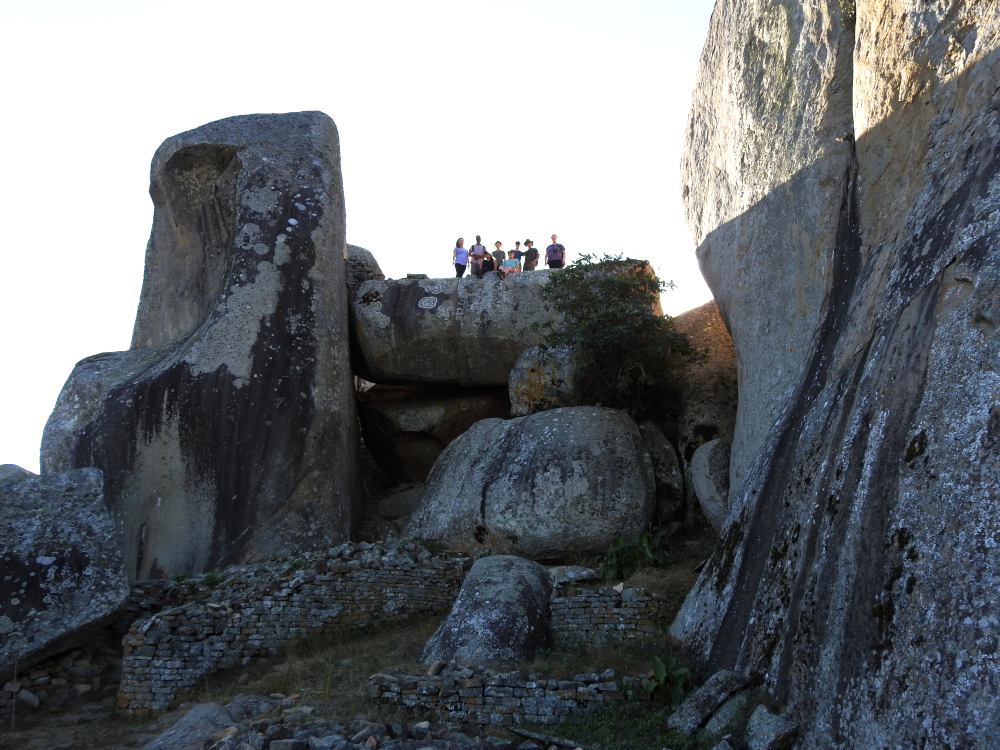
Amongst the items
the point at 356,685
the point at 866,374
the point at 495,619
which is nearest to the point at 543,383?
the point at 495,619

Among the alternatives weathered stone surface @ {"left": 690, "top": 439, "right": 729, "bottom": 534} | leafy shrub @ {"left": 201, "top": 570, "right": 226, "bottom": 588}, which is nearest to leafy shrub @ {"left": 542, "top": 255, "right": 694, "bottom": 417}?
weathered stone surface @ {"left": 690, "top": 439, "right": 729, "bottom": 534}

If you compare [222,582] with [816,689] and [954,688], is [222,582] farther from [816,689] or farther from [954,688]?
[954,688]

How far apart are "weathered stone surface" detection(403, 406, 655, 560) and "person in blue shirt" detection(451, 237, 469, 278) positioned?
5.43 m

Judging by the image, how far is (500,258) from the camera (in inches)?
699

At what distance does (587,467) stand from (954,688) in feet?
24.9

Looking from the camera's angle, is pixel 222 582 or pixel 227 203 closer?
pixel 222 582

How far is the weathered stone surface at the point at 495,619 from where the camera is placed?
27.3 ft

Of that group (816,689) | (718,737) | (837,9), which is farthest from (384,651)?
(837,9)

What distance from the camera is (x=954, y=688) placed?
14.8 ft

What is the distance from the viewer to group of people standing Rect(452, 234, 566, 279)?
17.2 m

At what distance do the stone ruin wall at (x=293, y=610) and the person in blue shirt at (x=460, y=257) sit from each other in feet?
24.9

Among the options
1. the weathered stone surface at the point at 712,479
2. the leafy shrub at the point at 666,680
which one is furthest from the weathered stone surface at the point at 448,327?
the leafy shrub at the point at 666,680

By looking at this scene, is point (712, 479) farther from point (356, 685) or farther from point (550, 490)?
point (356, 685)

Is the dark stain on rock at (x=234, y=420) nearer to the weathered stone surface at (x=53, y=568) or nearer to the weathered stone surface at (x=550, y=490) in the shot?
the weathered stone surface at (x=550, y=490)
